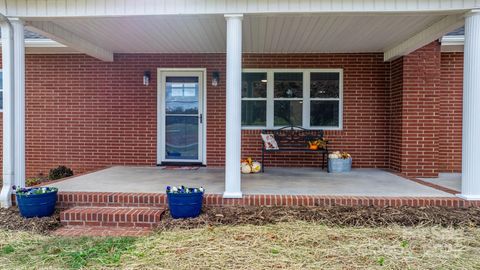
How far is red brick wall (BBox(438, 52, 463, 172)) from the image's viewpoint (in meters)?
6.89

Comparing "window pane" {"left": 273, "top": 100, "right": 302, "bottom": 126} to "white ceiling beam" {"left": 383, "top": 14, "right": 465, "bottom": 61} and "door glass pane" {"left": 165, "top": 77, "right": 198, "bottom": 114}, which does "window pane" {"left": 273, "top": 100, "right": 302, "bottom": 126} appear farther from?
"white ceiling beam" {"left": 383, "top": 14, "right": 465, "bottom": 61}

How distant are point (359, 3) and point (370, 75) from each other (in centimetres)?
295

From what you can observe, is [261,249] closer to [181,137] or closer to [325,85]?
[181,137]

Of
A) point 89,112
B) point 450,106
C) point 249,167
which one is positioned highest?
point 450,106

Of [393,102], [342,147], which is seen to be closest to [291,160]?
[342,147]

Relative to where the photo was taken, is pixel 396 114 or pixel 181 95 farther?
pixel 181 95

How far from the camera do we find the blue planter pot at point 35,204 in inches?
162

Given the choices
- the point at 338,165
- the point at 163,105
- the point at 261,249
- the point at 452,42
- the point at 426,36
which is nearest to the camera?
the point at 261,249

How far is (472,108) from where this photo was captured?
4.36 meters

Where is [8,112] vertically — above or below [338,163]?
above

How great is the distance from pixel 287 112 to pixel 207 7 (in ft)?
10.7

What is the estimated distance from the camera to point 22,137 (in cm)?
466

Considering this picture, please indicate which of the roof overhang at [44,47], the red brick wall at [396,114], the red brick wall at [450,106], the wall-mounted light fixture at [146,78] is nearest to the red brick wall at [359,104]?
the red brick wall at [396,114]

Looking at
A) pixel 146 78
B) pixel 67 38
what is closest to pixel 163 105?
pixel 146 78
